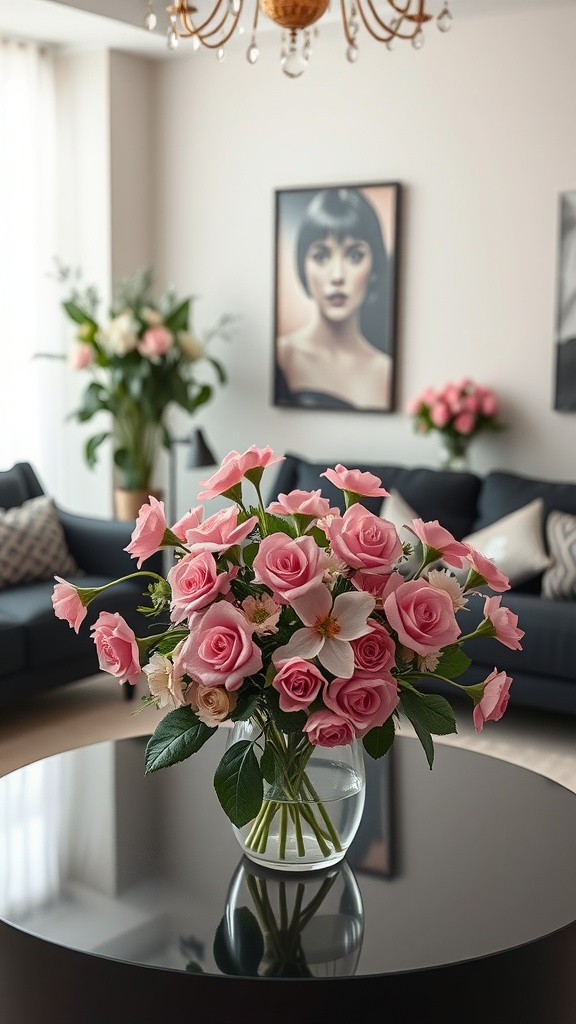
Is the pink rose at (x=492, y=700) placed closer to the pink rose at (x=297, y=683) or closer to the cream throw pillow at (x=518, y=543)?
the pink rose at (x=297, y=683)

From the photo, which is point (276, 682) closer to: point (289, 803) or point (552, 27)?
point (289, 803)

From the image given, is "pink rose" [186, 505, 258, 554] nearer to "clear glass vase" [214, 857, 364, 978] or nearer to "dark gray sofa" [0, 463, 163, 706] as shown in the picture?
"clear glass vase" [214, 857, 364, 978]

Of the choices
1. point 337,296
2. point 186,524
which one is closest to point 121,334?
point 337,296

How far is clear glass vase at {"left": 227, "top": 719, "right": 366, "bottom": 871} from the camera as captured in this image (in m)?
1.76

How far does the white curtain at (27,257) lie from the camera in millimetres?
5441

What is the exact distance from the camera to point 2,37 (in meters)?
5.32

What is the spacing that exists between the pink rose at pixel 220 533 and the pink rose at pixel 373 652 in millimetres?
226

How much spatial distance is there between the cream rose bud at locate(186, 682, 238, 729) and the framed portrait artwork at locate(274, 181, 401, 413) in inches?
147

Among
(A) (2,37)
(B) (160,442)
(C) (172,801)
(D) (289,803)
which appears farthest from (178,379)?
(D) (289,803)

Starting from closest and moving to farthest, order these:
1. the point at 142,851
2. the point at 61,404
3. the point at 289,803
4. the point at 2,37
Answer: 1. the point at 289,803
2. the point at 142,851
3. the point at 2,37
4. the point at 61,404

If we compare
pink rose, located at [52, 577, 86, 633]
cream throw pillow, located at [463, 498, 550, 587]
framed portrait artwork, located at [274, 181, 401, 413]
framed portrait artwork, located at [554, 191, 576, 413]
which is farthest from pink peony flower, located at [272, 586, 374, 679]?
framed portrait artwork, located at [274, 181, 401, 413]

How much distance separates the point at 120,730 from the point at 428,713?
2681 millimetres

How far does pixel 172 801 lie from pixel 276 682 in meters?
0.65

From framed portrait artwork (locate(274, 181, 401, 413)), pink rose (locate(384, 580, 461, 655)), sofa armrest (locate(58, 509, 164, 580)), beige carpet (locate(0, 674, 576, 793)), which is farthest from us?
framed portrait artwork (locate(274, 181, 401, 413))
